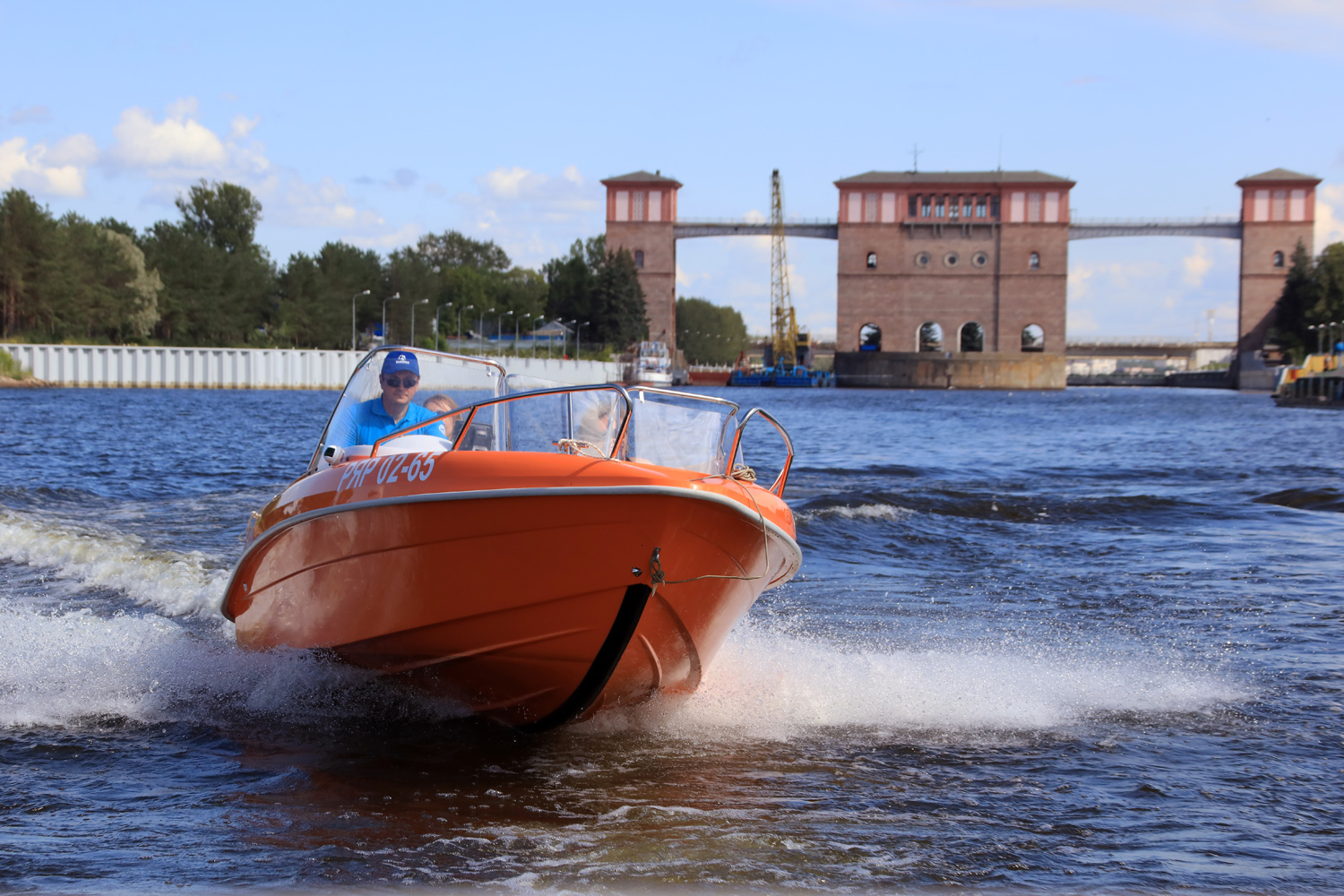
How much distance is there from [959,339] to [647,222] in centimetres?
2668

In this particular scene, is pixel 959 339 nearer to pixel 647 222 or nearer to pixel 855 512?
pixel 647 222

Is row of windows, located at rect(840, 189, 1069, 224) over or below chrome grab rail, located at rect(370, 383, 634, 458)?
over

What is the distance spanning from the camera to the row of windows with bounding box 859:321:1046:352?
96.8m

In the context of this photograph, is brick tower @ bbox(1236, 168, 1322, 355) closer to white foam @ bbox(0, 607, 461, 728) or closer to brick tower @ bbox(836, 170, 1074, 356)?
brick tower @ bbox(836, 170, 1074, 356)

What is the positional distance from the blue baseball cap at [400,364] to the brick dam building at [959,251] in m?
88.0

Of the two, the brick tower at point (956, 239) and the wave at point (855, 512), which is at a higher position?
the brick tower at point (956, 239)

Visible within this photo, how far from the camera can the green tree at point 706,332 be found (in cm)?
16862

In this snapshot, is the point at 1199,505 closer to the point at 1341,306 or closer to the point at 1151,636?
the point at 1151,636

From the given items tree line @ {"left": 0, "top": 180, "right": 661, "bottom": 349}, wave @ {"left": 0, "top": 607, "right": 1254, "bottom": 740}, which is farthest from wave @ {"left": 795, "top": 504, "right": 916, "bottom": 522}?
tree line @ {"left": 0, "top": 180, "right": 661, "bottom": 349}

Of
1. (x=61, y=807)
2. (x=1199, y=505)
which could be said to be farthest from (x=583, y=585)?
(x=1199, y=505)

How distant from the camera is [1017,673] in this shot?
23.3 ft

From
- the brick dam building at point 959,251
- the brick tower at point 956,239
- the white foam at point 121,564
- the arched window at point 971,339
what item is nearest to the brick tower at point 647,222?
the brick dam building at point 959,251

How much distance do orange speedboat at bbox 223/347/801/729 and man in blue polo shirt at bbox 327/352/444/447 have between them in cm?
26

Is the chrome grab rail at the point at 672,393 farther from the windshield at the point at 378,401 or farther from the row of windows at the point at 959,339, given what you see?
the row of windows at the point at 959,339
